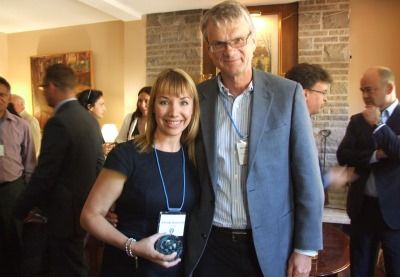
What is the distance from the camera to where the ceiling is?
508 centimetres

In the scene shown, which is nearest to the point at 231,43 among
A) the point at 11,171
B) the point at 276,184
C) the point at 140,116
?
the point at 276,184

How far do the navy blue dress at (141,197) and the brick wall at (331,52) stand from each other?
3854 mm

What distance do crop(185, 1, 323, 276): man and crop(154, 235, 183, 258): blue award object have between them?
95mm

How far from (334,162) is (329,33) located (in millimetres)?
1649

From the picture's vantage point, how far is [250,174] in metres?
1.24

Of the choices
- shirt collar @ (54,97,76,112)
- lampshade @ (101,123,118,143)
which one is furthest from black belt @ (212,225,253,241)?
lampshade @ (101,123,118,143)

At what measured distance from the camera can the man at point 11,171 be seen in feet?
9.50

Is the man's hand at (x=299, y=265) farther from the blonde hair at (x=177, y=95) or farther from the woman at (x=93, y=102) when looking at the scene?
the woman at (x=93, y=102)

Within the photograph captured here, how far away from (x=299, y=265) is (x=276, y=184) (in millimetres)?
286

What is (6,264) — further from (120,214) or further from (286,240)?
(286,240)

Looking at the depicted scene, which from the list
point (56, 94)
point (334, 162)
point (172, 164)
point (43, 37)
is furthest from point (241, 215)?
point (43, 37)

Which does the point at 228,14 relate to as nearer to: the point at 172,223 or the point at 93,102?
the point at 172,223

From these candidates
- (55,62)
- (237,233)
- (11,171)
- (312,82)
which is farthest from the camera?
(55,62)

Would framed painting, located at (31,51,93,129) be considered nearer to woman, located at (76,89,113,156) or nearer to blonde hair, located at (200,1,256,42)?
woman, located at (76,89,113,156)
